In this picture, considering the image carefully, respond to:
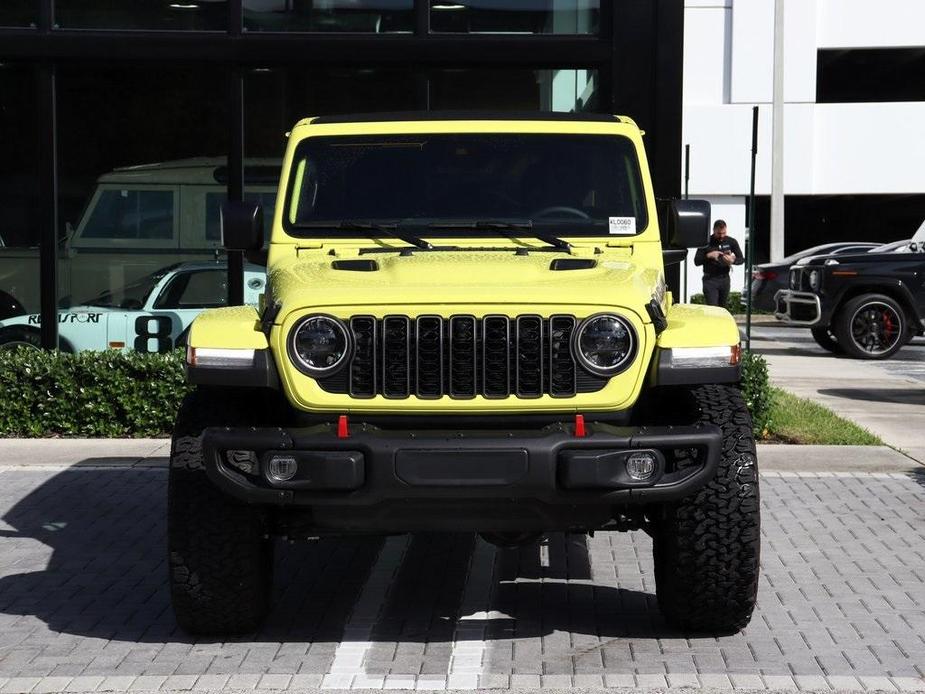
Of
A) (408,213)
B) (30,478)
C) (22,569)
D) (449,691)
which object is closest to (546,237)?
(408,213)

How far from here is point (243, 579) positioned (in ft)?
19.4

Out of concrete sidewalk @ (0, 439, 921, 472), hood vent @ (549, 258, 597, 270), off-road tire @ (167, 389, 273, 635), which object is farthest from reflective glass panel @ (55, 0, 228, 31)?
off-road tire @ (167, 389, 273, 635)

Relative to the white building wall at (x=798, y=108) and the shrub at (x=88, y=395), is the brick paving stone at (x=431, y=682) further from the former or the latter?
the white building wall at (x=798, y=108)

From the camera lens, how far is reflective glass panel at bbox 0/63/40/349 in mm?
13234

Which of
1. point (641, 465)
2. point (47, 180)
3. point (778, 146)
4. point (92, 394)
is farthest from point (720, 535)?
point (778, 146)

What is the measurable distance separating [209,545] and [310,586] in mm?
1323

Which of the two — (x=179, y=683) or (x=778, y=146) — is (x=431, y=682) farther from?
(x=778, y=146)

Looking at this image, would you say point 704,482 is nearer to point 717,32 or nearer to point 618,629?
point 618,629

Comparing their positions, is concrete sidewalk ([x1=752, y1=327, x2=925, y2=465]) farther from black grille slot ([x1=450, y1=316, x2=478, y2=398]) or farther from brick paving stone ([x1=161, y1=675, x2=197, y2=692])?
brick paving stone ([x1=161, y1=675, x2=197, y2=692])

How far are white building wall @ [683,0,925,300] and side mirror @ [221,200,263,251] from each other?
99.0ft

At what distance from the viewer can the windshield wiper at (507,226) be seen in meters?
6.74

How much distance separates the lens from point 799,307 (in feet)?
65.7

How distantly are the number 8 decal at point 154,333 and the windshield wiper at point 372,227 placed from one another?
6224mm

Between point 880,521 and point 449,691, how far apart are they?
4.01 metres
